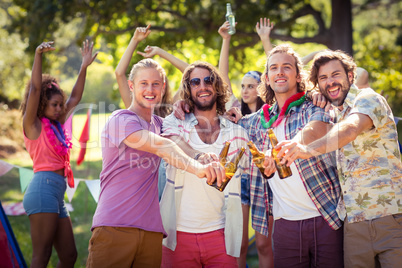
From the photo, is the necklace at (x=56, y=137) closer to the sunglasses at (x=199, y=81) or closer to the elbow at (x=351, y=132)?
the sunglasses at (x=199, y=81)

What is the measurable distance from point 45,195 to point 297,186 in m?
2.49

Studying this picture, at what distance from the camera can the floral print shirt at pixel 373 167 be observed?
9.61 ft

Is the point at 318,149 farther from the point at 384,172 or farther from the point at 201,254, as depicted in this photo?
the point at 201,254

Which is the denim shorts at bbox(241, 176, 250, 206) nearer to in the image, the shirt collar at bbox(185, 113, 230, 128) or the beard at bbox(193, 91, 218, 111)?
the shirt collar at bbox(185, 113, 230, 128)

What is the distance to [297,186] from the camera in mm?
3316

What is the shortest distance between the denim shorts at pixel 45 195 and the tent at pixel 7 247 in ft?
1.52

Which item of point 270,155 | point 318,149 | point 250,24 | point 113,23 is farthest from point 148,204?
point 113,23

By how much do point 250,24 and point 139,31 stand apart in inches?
249

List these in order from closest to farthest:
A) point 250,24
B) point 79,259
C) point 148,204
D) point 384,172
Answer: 1. point 384,172
2. point 148,204
3. point 79,259
4. point 250,24

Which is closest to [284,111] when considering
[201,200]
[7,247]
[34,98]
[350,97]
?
[350,97]

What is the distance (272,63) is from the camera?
3551 mm

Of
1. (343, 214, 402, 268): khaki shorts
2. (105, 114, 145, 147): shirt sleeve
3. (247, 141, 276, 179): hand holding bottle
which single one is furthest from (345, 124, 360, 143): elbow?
(105, 114, 145, 147): shirt sleeve

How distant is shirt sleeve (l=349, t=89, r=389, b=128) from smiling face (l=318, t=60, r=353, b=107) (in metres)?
0.31

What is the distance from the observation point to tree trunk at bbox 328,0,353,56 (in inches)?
407
